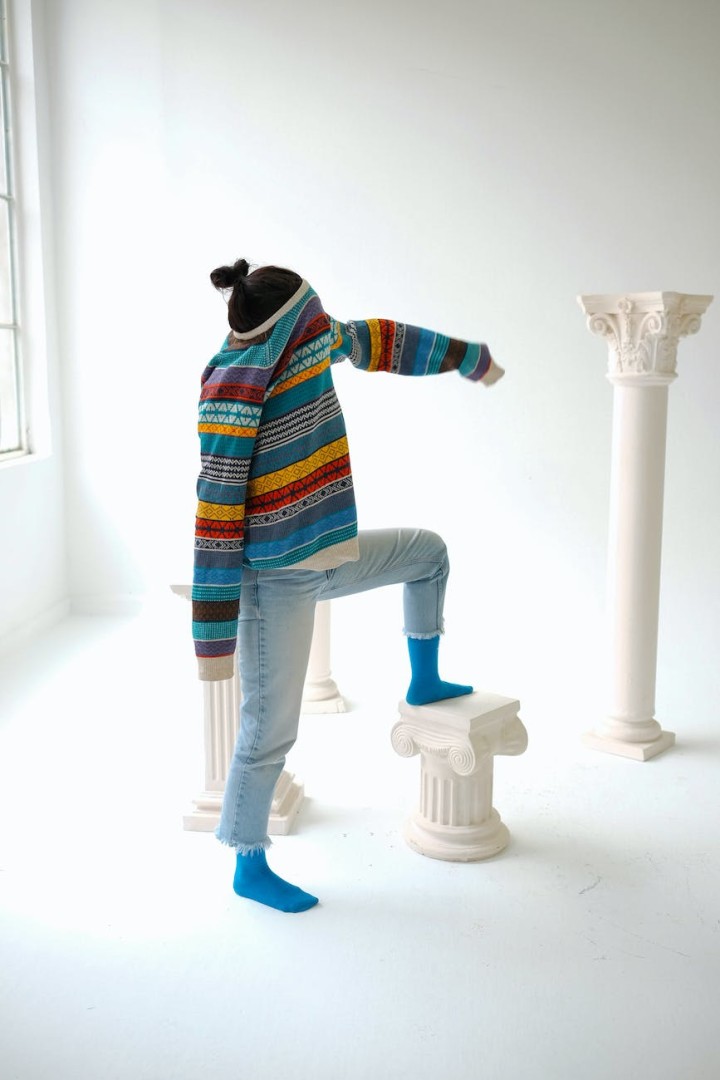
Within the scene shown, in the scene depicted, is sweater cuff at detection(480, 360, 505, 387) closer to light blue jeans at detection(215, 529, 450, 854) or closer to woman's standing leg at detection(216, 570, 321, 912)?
light blue jeans at detection(215, 529, 450, 854)

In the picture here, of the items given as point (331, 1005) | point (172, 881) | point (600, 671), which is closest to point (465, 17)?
point (600, 671)

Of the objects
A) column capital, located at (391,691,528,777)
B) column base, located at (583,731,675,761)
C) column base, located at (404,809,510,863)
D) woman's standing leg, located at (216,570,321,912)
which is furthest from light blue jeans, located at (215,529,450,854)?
column base, located at (583,731,675,761)

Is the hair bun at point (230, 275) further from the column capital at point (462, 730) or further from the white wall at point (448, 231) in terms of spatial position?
the white wall at point (448, 231)

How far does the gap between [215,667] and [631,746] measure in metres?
2.05

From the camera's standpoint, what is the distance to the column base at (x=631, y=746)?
411cm

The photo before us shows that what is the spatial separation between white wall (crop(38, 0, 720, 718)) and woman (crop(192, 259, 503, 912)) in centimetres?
237

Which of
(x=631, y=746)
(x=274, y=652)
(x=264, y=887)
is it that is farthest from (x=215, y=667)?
(x=631, y=746)

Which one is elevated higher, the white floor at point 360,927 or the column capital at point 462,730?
the column capital at point 462,730

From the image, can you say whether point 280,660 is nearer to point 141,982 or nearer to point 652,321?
point 141,982

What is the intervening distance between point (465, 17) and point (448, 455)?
7.39 ft

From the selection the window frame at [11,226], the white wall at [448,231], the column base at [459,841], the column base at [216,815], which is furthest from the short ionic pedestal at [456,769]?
the window frame at [11,226]

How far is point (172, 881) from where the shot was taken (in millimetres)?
3121

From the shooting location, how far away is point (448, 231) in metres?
5.67

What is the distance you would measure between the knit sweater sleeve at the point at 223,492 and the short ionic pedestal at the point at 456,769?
0.78 m
